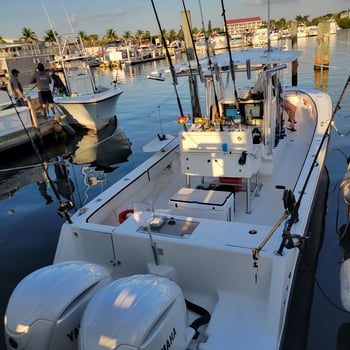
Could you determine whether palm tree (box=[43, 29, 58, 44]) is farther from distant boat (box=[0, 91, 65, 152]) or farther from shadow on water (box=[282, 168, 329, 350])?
shadow on water (box=[282, 168, 329, 350])

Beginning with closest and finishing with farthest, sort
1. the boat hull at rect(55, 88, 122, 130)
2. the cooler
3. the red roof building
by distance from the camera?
1. the cooler
2. the red roof building
3. the boat hull at rect(55, 88, 122, 130)

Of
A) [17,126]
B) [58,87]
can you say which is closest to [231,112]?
[17,126]

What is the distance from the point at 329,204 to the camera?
5609 mm

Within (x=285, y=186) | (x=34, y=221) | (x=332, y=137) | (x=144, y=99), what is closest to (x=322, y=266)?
(x=285, y=186)

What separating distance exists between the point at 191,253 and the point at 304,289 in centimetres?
180

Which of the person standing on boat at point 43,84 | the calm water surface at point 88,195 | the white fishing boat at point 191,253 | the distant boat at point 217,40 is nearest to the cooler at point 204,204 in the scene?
the white fishing boat at point 191,253

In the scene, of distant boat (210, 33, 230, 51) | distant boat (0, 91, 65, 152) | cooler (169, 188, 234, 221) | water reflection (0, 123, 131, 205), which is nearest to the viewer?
cooler (169, 188, 234, 221)

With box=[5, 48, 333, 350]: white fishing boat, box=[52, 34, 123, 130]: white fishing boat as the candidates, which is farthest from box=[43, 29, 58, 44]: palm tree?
box=[5, 48, 333, 350]: white fishing boat

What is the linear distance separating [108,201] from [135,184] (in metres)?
0.68

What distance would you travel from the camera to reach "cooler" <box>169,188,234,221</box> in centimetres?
357

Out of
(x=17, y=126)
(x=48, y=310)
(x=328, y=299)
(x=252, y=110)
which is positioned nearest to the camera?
(x=48, y=310)

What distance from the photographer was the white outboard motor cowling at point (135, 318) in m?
1.84

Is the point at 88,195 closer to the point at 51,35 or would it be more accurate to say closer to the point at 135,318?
the point at 135,318

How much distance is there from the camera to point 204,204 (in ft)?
11.9
